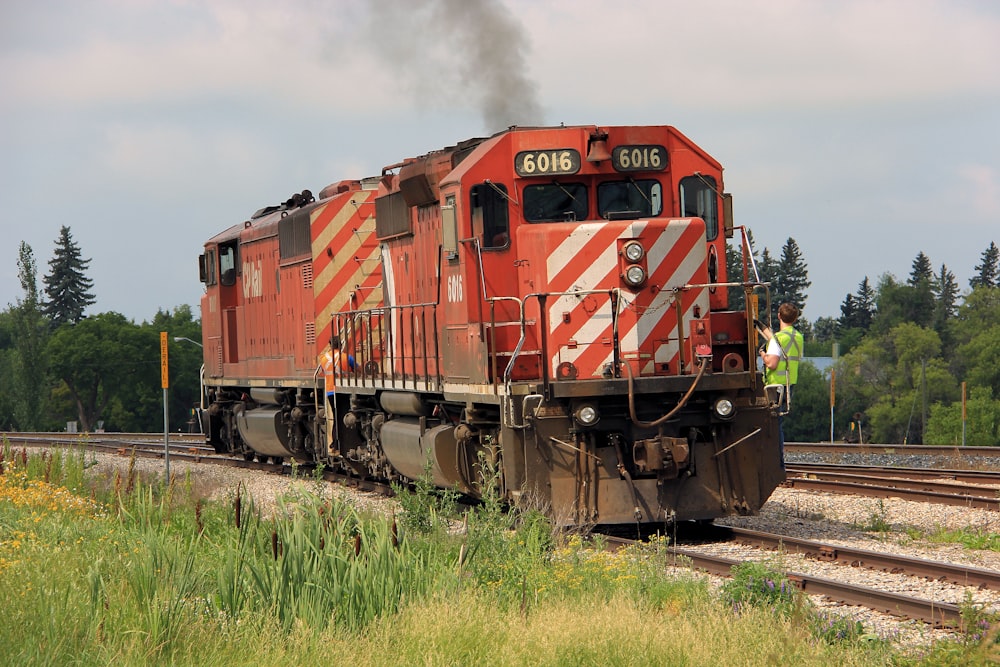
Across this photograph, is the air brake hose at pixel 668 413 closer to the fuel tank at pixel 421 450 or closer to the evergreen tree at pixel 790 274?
the fuel tank at pixel 421 450

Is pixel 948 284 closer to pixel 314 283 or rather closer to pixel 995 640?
pixel 314 283

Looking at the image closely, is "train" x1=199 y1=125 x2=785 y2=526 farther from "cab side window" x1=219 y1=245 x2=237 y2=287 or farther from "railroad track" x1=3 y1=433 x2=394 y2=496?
"cab side window" x1=219 y1=245 x2=237 y2=287

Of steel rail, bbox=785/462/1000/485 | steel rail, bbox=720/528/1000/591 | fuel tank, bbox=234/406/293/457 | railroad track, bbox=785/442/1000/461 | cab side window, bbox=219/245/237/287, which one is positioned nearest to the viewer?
steel rail, bbox=720/528/1000/591

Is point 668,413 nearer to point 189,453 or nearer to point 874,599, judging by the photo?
point 874,599

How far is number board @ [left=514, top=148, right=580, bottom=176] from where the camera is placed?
12.3 m

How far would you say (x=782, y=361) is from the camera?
12.3 metres

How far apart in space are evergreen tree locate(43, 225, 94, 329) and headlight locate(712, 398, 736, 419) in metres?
108

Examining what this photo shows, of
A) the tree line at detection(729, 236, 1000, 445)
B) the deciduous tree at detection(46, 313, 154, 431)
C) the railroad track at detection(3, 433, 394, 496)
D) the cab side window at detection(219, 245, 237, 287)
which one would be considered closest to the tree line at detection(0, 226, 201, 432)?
the deciduous tree at detection(46, 313, 154, 431)

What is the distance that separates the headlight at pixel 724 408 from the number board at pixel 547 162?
8.34 feet

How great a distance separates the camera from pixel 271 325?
21.4 meters

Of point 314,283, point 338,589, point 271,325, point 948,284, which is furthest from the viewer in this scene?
point 948,284

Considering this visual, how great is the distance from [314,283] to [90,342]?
268 ft

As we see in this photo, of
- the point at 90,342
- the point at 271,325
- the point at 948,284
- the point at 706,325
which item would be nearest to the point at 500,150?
the point at 706,325

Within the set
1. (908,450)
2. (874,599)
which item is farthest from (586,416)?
(908,450)
